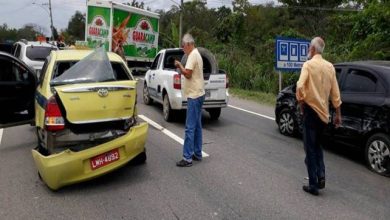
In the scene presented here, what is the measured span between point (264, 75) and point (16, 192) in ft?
47.4

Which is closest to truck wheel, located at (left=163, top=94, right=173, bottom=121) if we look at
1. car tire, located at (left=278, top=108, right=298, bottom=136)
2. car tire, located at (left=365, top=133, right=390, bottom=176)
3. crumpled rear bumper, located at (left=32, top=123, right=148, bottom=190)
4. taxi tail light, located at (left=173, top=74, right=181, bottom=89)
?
taxi tail light, located at (left=173, top=74, right=181, bottom=89)

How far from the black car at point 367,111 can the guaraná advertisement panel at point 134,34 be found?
50.6ft

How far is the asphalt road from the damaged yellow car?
1.11ft

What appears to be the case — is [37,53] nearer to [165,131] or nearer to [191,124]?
[165,131]

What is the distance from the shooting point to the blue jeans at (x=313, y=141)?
18.1ft

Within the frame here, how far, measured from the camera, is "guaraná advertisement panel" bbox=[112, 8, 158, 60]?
22047mm

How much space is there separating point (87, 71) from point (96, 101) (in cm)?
74

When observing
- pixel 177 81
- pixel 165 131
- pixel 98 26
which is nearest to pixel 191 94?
pixel 165 131

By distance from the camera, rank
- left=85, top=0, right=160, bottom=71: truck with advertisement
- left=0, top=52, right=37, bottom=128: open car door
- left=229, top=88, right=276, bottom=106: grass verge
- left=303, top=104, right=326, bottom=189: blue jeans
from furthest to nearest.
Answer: left=85, top=0, right=160, bottom=71: truck with advertisement, left=229, top=88, right=276, bottom=106: grass verge, left=0, top=52, right=37, bottom=128: open car door, left=303, top=104, right=326, bottom=189: blue jeans

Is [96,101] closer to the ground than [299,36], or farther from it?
closer to the ground

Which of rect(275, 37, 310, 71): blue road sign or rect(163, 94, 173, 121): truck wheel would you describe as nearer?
rect(163, 94, 173, 121): truck wheel

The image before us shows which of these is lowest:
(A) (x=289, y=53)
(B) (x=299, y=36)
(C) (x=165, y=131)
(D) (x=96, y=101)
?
(C) (x=165, y=131)

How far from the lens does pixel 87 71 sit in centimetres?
625

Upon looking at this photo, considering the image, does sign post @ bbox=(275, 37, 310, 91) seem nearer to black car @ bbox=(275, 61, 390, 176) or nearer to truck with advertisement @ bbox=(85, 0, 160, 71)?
black car @ bbox=(275, 61, 390, 176)
